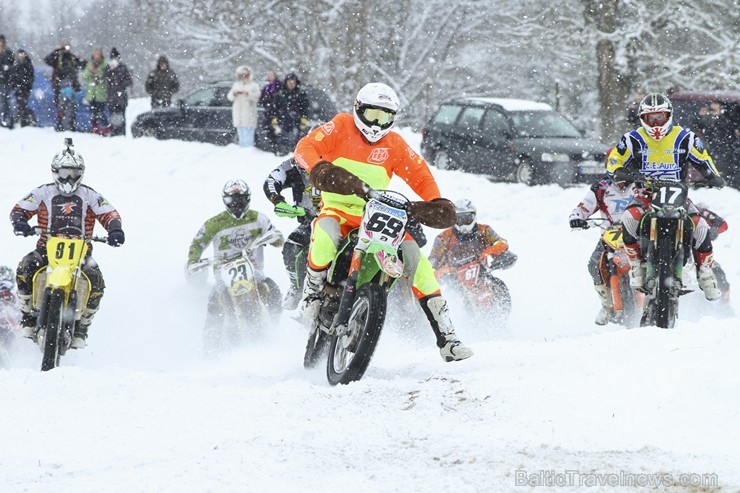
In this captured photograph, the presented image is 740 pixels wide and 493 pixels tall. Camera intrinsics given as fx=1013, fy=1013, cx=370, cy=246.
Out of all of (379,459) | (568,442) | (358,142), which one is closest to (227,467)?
(379,459)

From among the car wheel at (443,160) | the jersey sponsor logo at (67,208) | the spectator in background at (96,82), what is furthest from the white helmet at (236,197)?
the spectator in background at (96,82)

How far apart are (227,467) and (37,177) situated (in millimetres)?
16129

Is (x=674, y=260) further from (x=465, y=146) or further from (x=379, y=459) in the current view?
(x=465, y=146)

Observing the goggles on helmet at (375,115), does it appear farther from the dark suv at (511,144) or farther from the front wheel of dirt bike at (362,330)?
the dark suv at (511,144)

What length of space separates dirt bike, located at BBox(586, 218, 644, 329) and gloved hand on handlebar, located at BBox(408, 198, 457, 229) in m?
4.10

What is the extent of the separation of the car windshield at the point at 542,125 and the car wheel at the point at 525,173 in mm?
837

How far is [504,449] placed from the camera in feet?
15.5

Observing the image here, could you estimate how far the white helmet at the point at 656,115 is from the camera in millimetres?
8891

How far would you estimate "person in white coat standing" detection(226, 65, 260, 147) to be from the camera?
2030cm

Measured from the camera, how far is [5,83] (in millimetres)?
21578

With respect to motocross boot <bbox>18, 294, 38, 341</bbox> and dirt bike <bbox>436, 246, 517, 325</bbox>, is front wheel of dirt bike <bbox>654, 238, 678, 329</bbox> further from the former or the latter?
motocross boot <bbox>18, 294, 38, 341</bbox>

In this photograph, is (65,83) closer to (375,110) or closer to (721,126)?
(721,126)

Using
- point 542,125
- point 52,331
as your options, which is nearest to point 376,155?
point 52,331

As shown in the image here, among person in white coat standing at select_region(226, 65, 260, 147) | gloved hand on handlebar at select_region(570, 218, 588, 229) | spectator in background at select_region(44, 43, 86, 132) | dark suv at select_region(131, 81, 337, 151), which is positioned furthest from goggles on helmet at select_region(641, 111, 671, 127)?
spectator in background at select_region(44, 43, 86, 132)
